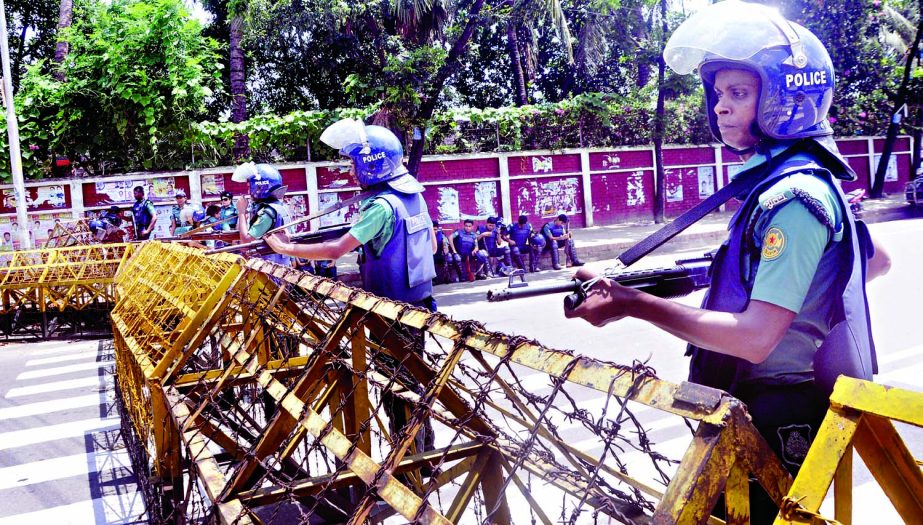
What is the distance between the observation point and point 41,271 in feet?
35.6

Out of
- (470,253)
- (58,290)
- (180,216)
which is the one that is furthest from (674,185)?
(58,290)

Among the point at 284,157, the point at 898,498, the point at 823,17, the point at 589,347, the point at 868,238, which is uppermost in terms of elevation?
the point at 823,17

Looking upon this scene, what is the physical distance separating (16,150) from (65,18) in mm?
7718

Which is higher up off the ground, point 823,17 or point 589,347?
point 823,17

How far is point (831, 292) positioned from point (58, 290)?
11.1 metres

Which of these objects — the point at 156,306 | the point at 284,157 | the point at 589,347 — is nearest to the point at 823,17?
the point at 284,157

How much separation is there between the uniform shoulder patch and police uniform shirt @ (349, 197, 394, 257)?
2.64 metres

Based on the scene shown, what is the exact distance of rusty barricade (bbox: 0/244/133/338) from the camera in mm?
10625

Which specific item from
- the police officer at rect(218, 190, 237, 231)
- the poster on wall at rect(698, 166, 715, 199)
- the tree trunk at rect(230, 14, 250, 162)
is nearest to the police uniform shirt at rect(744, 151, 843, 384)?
the police officer at rect(218, 190, 237, 231)

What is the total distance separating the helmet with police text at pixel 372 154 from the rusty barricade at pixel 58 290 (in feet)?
24.5

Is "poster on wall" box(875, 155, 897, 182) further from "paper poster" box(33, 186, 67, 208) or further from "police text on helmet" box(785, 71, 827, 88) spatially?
"police text on helmet" box(785, 71, 827, 88)

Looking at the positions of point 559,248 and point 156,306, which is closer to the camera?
point 156,306

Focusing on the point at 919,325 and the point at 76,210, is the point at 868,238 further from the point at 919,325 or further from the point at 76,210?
the point at 76,210

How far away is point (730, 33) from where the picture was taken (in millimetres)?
2004
